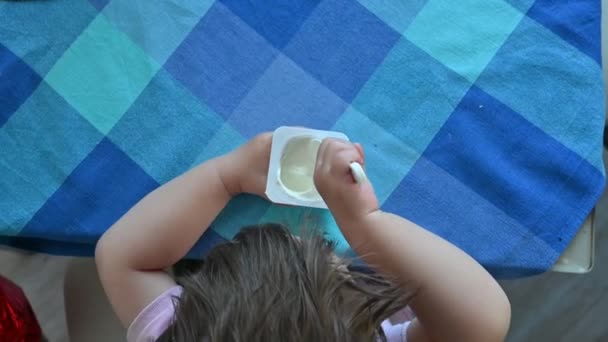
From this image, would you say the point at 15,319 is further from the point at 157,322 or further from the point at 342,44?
the point at 342,44

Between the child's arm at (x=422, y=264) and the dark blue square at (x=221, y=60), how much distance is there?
139 mm

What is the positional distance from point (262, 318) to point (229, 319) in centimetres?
3

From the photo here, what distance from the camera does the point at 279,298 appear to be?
1.53 feet

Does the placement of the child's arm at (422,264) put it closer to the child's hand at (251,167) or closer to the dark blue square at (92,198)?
the child's hand at (251,167)

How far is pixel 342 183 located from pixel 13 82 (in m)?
0.39

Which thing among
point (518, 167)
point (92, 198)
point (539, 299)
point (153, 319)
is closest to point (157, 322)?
point (153, 319)

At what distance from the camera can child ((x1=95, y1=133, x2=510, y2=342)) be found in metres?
0.47

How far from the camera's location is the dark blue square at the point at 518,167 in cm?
65

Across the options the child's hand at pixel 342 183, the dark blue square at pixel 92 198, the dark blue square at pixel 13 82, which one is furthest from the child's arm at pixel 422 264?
the dark blue square at pixel 13 82

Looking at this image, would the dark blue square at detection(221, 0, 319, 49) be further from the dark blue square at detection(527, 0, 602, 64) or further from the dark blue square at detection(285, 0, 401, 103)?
the dark blue square at detection(527, 0, 602, 64)

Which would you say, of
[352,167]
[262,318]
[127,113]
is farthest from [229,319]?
[127,113]

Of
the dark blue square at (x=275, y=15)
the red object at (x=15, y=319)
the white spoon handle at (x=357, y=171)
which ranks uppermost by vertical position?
the dark blue square at (x=275, y=15)

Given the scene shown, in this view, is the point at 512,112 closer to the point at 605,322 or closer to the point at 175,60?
the point at 175,60

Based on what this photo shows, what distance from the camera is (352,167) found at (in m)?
0.59
